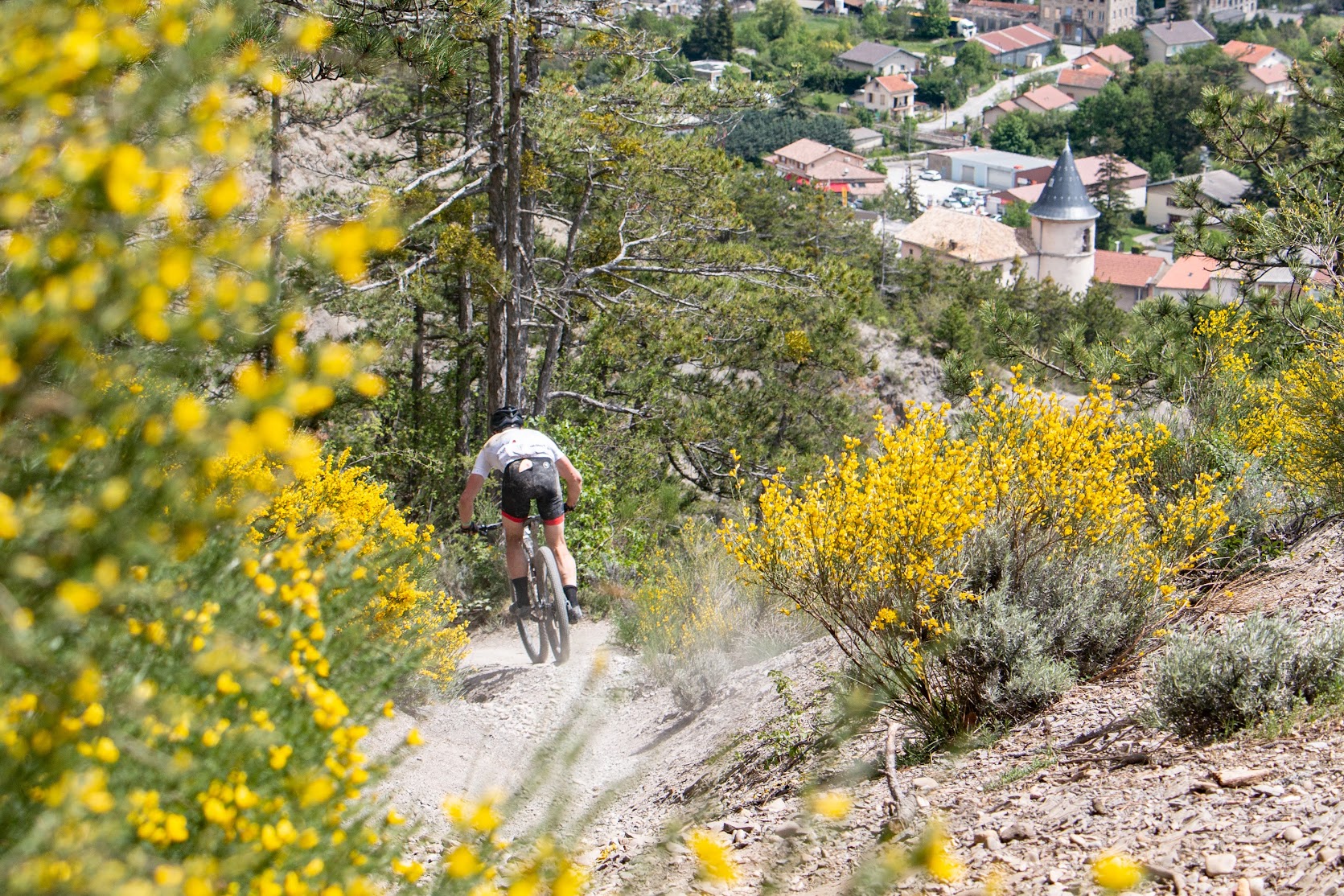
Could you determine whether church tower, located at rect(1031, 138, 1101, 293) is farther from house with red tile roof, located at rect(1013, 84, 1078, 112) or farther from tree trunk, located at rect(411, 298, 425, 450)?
tree trunk, located at rect(411, 298, 425, 450)

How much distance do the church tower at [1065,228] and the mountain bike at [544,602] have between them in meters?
53.8

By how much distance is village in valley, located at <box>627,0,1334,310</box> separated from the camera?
59.2 m

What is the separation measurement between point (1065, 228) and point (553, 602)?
55283mm

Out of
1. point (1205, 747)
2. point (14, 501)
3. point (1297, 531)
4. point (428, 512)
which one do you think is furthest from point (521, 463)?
point (428, 512)

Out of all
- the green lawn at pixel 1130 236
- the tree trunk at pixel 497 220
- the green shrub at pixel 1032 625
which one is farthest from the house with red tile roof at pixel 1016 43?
the green shrub at pixel 1032 625

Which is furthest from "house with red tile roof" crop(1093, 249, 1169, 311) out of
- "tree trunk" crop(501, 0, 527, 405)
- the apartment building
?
the apartment building

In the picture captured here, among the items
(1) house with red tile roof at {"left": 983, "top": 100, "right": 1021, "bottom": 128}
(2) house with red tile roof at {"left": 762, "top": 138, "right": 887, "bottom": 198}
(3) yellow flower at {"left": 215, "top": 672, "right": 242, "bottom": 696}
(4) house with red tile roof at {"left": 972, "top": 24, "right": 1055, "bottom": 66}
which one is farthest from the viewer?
(4) house with red tile roof at {"left": 972, "top": 24, "right": 1055, "bottom": 66}

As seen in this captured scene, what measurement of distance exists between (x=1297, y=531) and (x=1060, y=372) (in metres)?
4.82

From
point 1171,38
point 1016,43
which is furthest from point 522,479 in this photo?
point 1016,43

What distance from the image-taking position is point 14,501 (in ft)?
5.66

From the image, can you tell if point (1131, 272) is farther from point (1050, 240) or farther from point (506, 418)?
point (506, 418)

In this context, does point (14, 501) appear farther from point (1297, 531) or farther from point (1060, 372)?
point (1060, 372)

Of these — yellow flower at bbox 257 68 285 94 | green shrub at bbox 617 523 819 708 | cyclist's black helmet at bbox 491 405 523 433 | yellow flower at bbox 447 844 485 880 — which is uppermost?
yellow flower at bbox 257 68 285 94

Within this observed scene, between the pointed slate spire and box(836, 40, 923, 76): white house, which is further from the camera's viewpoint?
box(836, 40, 923, 76): white house
